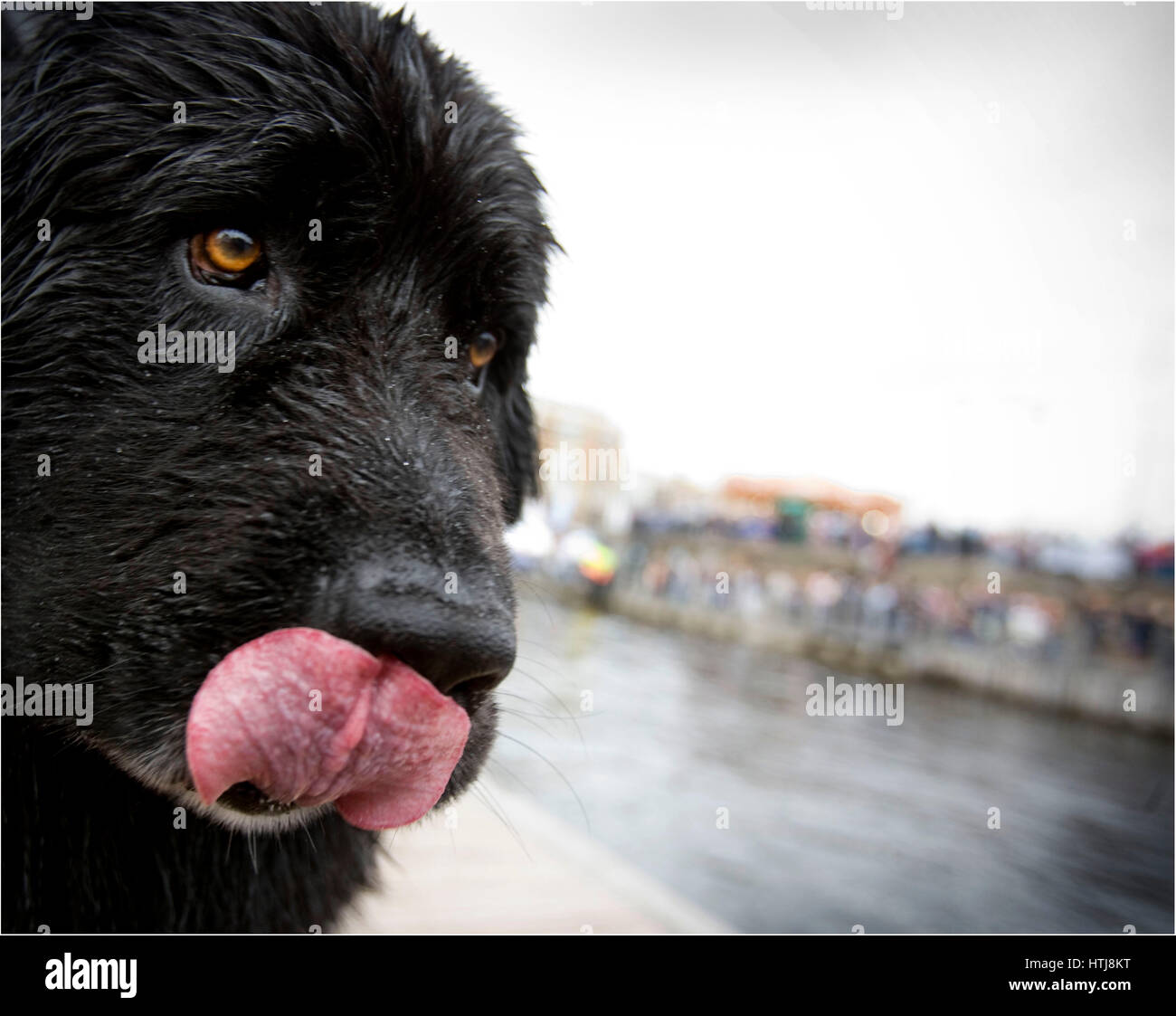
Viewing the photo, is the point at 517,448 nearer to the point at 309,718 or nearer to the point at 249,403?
the point at 249,403

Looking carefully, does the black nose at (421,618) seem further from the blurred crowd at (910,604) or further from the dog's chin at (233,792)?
the blurred crowd at (910,604)

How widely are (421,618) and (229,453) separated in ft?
1.72

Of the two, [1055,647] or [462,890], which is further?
[1055,647]

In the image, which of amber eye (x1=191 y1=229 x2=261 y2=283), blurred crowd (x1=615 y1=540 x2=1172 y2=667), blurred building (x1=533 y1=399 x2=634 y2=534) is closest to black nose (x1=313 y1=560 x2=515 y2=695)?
amber eye (x1=191 y1=229 x2=261 y2=283)

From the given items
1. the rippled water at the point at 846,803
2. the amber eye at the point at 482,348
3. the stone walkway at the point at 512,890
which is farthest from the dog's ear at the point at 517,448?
the stone walkway at the point at 512,890

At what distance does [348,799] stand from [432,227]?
3.66 ft

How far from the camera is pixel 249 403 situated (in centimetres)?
161

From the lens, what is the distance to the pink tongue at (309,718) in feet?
4.25

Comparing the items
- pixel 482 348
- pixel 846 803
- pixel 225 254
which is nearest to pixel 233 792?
pixel 225 254

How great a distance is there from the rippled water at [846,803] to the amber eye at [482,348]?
0.82 metres

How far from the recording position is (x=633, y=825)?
812cm
